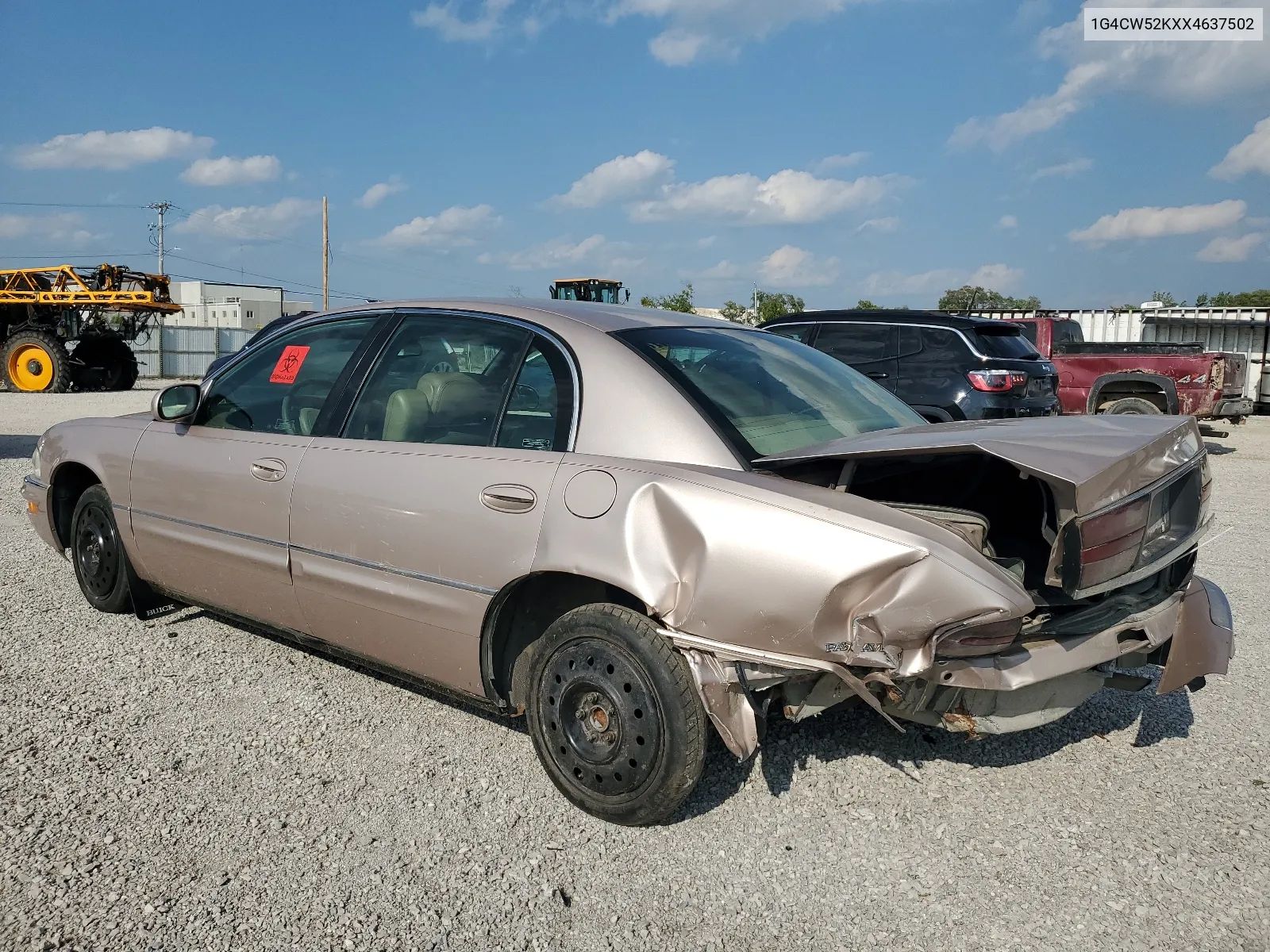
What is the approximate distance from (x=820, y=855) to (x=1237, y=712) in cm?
218

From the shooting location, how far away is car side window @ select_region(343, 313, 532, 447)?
11.1 ft

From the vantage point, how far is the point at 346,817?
2.99m

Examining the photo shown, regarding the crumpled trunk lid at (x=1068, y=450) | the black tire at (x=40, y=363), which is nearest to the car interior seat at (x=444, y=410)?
the crumpled trunk lid at (x=1068, y=450)

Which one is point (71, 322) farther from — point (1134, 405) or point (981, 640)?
point (981, 640)

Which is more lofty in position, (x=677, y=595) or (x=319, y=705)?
(x=677, y=595)

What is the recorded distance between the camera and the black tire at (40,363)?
22.1 metres

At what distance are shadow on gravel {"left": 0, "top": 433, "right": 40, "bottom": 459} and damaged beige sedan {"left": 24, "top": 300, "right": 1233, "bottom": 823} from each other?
338 inches

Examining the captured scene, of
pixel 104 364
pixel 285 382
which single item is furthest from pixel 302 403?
pixel 104 364

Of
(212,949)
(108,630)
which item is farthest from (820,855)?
(108,630)

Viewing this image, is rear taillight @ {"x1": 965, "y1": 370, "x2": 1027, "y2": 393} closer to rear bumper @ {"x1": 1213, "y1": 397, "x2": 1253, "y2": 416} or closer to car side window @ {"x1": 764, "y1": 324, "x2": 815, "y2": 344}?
car side window @ {"x1": 764, "y1": 324, "x2": 815, "y2": 344}

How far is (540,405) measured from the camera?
3.23 metres

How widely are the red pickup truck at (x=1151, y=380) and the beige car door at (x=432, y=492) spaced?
1151cm

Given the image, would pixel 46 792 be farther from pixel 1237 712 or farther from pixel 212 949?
pixel 1237 712

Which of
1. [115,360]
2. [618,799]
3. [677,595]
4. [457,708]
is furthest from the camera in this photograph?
[115,360]
